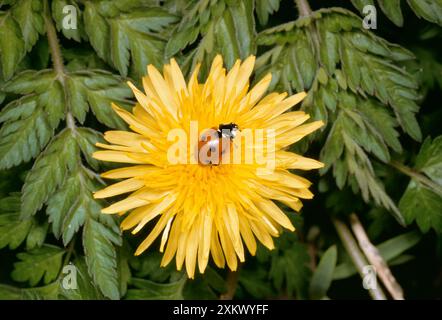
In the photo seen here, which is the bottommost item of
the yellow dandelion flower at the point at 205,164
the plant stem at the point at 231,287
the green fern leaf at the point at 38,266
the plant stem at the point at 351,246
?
the plant stem at the point at 231,287

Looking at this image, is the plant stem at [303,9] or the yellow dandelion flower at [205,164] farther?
the plant stem at [303,9]

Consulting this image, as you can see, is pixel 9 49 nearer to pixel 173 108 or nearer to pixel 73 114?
pixel 73 114

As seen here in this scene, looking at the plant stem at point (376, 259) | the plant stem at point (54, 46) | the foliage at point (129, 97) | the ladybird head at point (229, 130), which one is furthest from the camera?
the plant stem at point (376, 259)

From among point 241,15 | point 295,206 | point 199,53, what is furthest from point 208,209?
point 241,15

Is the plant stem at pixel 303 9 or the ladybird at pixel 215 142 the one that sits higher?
the plant stem at pixel 303 9

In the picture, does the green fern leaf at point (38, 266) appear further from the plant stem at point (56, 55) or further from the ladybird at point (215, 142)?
the ladybird at point (215, 142)

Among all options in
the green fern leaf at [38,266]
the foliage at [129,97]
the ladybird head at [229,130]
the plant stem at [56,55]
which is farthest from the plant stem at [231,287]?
the plant stem at [56,55]

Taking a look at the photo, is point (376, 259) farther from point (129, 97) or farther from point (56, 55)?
point (56, 55)
